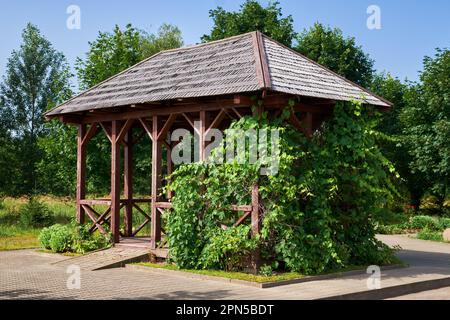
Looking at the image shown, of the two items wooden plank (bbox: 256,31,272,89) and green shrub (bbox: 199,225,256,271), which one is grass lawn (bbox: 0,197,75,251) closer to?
green shrub (bbox: 199,225,256,271)

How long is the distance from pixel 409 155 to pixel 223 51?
1749 centimetres

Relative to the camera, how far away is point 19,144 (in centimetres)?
3525

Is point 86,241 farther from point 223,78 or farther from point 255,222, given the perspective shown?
point 223,78

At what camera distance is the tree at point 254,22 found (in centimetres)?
3178

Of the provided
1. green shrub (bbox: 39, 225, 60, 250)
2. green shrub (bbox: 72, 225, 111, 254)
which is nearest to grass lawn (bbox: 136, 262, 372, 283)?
green shrub (bbox: 72, 225, 111, 254)

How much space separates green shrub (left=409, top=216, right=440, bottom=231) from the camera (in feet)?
81.9

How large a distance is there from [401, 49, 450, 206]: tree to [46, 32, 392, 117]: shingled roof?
1182 centimetres

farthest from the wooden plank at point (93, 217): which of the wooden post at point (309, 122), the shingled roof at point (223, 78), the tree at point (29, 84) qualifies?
the tree at point (29, 84)

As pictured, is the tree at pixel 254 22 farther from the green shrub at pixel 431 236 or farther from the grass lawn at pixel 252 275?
the grass lawn at pixel 252 275

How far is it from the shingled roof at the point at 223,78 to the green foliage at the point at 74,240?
10.3 ft

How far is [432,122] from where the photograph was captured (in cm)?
2692

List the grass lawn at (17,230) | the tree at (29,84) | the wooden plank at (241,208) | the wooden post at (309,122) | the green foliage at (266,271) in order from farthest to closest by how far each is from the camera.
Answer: the tree at (29,84)
the grass lawn at (17,230)
the wooden post at (309,122)
the wooden plank at (241,208)
the green foliage at (266,271)
